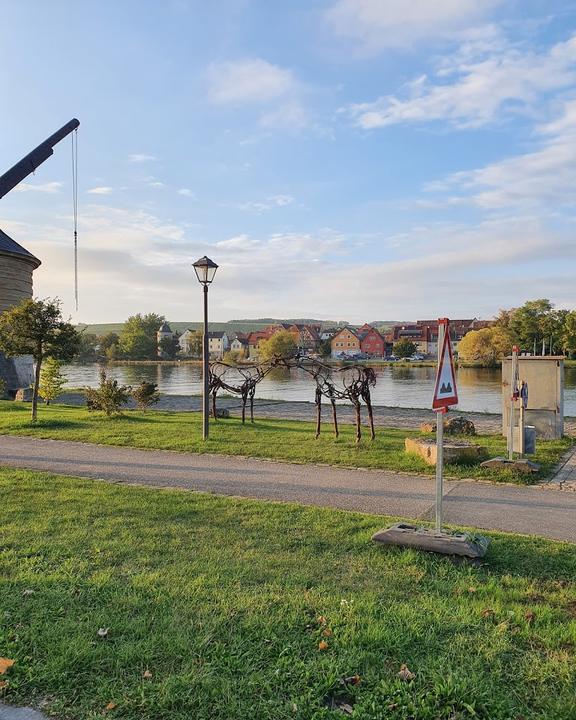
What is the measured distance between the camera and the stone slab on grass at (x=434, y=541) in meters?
4.71

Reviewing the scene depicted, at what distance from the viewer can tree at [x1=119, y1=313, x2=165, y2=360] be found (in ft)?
309

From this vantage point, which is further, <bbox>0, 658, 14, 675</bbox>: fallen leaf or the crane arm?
the crane arm

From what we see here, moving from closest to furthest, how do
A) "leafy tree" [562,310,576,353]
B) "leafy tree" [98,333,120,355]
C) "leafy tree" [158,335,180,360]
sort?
"leafy tree" [562,310,576,353], "leafy tree" [98,333,120,355], "leafy tree" [158,335,180,360]

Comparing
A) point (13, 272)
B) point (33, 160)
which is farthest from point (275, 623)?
point (13, 272)

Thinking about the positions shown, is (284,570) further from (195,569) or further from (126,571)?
(126,571)

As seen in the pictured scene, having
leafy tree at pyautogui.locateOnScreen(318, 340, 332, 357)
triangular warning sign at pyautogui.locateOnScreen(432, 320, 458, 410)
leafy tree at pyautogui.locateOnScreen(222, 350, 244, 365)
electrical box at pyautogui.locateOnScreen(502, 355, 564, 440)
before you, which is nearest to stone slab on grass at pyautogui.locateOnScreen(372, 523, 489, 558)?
triangular warning sign at pyautogui.locateOnScreen(432, 320, 458, 410)

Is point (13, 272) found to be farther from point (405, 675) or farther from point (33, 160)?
point (405, 675)

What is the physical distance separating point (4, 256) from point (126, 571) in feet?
120

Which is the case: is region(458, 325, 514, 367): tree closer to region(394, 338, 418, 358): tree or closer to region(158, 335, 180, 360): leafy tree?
region(394, 338, 418, 358): tree

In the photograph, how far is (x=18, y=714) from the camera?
2783mm

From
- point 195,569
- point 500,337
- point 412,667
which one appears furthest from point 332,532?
point 500,337

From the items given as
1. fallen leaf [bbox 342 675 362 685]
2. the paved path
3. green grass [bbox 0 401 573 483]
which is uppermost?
green grass [bbox 0 401 573 483]

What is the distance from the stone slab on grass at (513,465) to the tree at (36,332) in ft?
35.3

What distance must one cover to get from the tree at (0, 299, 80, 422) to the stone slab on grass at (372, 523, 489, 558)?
1185 cm
